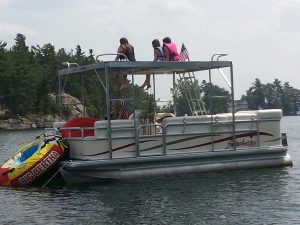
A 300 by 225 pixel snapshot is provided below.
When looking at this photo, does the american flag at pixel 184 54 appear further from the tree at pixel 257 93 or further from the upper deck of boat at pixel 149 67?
the tree at pixel 257 93

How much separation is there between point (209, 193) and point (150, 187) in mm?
1584

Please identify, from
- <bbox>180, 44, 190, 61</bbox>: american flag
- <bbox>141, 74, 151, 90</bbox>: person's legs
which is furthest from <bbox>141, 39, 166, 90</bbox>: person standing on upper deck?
<bbox>141, 74, 151, 90</bbox>: person's legs

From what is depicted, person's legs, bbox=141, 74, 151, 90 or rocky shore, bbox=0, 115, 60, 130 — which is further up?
person's legs, bbox=141, 74, 151, 90

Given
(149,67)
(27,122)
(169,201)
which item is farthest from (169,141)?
(27,122)

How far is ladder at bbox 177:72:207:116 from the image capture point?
1686 cm

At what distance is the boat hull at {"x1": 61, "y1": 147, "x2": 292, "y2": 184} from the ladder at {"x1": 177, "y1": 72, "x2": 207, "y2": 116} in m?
1.81

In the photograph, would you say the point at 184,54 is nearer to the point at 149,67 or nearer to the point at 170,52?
the point at 170,52

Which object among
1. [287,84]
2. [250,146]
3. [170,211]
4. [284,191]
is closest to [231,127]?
[250,146]

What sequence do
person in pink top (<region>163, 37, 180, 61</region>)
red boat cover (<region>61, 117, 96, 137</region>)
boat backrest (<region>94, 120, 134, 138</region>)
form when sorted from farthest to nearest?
person in pink top (<region>163, 37, 180, 61</region>) < red boat cover (<region>61, 117, 96, 137</region>) < boat backrest (<region>94, 120, 134, 138</region>)

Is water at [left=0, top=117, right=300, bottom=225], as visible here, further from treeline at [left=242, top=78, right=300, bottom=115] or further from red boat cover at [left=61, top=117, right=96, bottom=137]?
treeline at [left=242, top=78, right=300, bottom=115]

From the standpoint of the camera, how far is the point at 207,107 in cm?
1700

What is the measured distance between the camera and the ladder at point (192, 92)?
16.9m

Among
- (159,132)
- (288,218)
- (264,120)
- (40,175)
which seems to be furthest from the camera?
(264,120)

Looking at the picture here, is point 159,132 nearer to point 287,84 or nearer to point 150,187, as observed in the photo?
point 150,187
